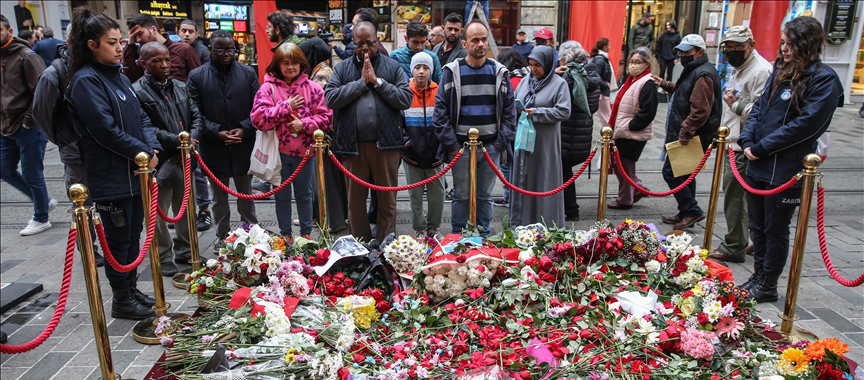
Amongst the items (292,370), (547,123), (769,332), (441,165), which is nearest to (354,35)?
(441,165)

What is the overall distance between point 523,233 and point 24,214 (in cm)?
578

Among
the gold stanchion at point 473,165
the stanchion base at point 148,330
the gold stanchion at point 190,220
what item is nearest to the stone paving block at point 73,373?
the stanchion base at point 148,330

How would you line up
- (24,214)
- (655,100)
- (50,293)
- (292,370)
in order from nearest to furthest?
(292,370), (50,293), (655,100), (24,214)

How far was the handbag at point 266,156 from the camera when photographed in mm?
4891

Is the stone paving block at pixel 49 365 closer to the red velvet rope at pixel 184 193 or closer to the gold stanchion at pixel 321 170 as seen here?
the red velvet rope at pixel 184 193

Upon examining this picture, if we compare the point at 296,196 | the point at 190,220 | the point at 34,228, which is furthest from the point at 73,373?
the point at 34,228

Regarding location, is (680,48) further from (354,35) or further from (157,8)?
(157,8)

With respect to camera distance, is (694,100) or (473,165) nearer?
(473,165)

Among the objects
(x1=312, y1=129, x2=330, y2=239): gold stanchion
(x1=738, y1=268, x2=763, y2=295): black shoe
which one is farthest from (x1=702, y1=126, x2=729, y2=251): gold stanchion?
(x1=312, y1=129, x2=330, y2=239): gold stanchion

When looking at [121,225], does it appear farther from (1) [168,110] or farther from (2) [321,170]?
(2) [321,170]

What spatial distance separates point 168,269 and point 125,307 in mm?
780

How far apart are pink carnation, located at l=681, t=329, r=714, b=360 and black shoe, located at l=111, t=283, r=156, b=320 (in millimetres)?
3452

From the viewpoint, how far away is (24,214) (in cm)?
664

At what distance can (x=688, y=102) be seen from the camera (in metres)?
5.53
